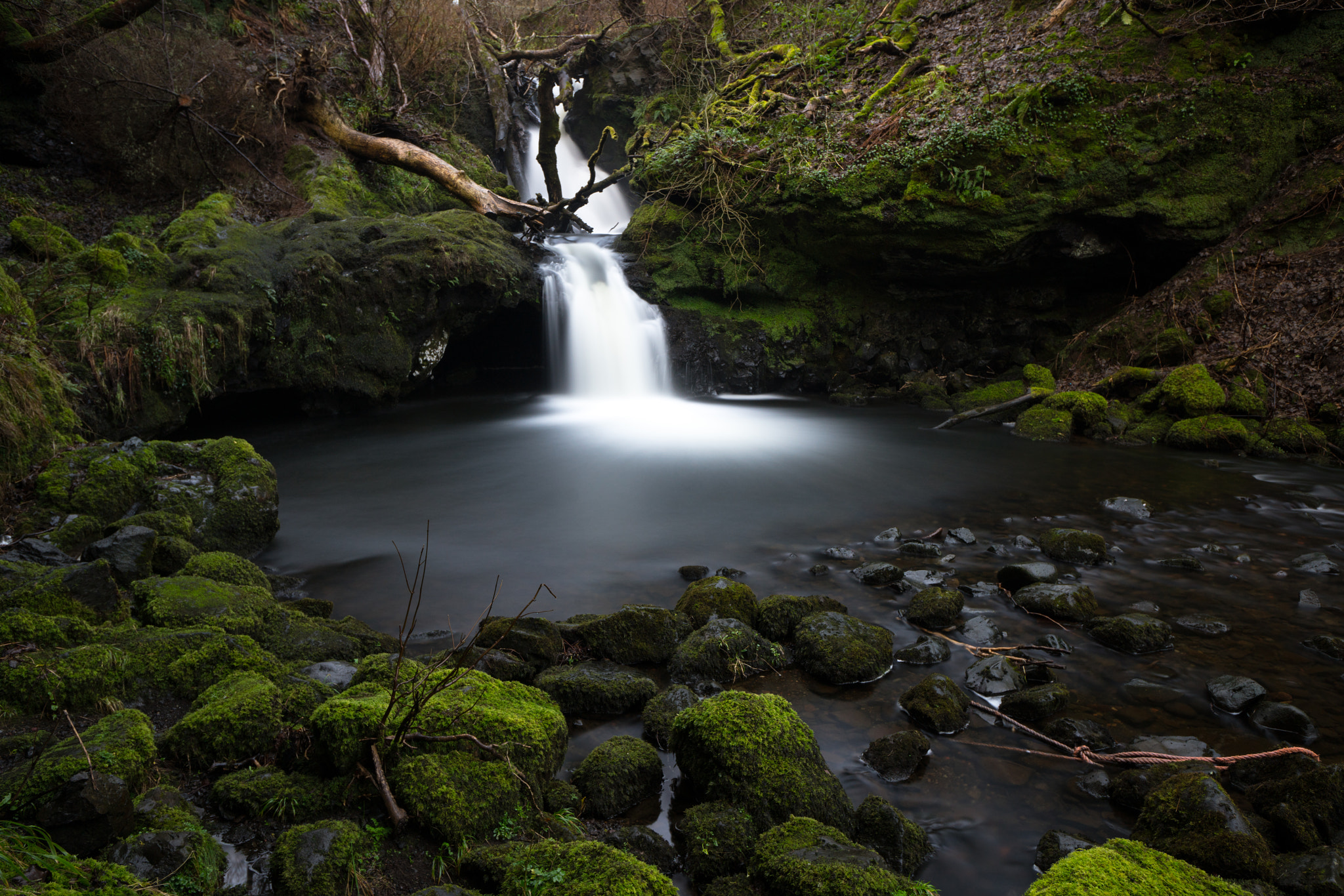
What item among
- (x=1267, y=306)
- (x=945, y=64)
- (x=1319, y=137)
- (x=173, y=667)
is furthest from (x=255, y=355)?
(x=1319, y=137)

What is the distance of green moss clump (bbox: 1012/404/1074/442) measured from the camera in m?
11.1

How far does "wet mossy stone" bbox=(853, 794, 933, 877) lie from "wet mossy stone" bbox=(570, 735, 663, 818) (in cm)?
94

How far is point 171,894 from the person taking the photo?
182cm

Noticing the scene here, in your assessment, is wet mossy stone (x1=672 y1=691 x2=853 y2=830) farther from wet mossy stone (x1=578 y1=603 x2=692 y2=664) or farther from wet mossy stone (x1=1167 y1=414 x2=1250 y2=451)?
wet mossy stone (x1=1167 y1=414 x2=1250 y2=451)

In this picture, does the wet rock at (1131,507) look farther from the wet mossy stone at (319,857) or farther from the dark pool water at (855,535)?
the wet mossy stone at (319,857)

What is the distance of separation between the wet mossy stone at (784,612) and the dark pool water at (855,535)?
1.44 ft

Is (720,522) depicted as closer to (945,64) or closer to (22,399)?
(22,399)

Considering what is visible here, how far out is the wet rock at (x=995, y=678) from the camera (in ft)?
12.9

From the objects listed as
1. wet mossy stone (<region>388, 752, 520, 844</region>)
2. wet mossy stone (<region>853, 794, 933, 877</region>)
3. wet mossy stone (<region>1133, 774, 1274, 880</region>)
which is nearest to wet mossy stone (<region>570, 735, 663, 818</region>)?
wet mossy stone (<region>388, 752, 520, 844</region>)

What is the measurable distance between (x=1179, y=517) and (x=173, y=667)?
8918 millimetres

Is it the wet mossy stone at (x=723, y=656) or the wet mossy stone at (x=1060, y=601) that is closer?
the wet mossy stone at (x=723, y=656)

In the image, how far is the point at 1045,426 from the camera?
37.1 feet

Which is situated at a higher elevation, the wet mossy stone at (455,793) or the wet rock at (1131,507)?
the wet mossy stone at (455,793)

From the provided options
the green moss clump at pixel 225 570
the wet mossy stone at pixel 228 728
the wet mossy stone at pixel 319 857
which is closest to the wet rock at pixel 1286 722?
the wet mossy stone at pixel 319 857
